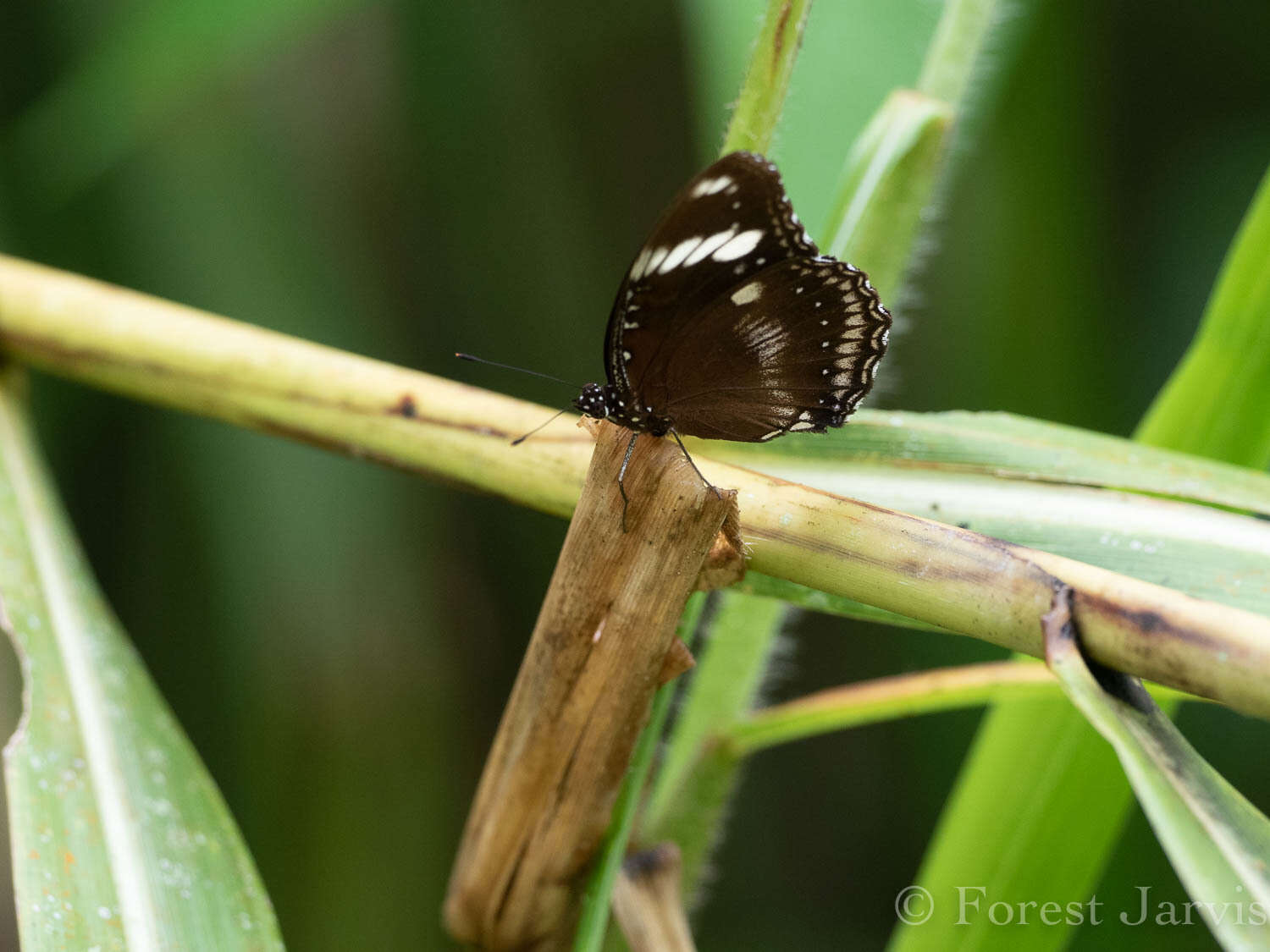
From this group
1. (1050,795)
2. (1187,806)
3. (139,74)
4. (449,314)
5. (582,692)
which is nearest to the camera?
(1187,806)

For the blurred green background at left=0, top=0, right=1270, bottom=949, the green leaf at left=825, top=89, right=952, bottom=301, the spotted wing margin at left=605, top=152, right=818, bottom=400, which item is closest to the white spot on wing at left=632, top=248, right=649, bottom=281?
the spotted wing margin at left=605, top=152, right=818, bottom=400

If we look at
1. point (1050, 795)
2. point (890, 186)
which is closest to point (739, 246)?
point (890, 186)

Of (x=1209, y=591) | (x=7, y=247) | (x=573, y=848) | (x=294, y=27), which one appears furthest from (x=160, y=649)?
(x=1209, y=591)

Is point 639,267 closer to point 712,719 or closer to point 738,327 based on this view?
point 738,327

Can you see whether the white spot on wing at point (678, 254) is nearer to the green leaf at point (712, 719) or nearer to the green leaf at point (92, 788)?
the green leaf at point (712, 719)

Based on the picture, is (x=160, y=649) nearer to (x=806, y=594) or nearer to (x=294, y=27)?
(x=294, y=27)
